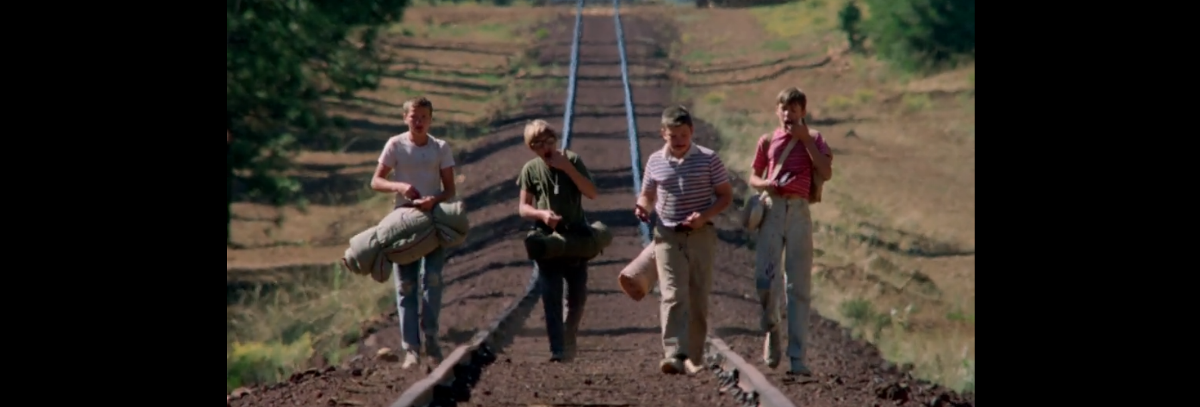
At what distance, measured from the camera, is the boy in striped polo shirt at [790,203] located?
32.9 feet

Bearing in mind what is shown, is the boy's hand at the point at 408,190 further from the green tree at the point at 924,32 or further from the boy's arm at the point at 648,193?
the green tree at the point at 924,32

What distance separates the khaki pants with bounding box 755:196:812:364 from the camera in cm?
1023

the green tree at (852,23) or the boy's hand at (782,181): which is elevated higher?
the green tree at (852,23)

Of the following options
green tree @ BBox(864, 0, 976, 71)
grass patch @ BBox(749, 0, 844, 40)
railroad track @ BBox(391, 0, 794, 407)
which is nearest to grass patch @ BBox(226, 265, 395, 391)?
railroad track @ BBox(391, 0, 794, 407)

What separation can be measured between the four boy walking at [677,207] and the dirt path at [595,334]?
1.21 feet

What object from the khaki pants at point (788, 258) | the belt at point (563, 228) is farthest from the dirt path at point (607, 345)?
the belt at point (563, 228)

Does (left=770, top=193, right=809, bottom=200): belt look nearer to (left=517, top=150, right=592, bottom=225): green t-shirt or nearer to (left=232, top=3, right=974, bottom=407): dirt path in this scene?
(left=232, top=3, right=974, bottom=407): dirt path

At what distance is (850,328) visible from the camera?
16.5 metres

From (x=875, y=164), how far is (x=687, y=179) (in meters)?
21.6
